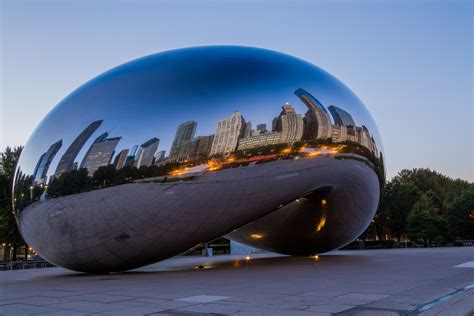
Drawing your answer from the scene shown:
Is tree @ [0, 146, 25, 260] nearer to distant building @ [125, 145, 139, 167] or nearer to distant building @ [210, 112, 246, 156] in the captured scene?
distant building @ [125, 145, 139, 167]

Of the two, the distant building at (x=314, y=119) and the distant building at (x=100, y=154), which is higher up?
the distant building at (x=314, y=119)

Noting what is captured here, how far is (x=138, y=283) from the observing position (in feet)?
33.4

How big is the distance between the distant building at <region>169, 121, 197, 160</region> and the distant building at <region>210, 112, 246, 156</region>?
1.90 feet

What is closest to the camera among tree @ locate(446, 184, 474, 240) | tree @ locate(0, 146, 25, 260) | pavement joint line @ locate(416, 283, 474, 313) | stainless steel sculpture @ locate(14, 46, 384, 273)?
pavement joint line @ locate(416, 283, 474, 313)

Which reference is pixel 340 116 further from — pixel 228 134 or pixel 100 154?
pixel 100 154

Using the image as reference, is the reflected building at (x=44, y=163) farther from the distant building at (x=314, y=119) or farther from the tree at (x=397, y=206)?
the tree at (x=397, y=206)

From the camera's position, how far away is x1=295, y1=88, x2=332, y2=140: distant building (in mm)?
11898

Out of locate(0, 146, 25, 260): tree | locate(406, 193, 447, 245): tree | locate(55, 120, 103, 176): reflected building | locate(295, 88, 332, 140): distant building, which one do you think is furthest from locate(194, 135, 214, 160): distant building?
locate(406, 193, 447, 245): tree

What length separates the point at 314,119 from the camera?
1202cm

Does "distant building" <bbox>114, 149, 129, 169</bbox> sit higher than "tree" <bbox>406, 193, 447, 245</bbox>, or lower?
higher

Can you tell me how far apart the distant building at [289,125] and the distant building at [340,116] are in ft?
3.95

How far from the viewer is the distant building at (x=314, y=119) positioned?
11898 mm

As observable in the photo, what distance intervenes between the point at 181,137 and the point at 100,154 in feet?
6.51

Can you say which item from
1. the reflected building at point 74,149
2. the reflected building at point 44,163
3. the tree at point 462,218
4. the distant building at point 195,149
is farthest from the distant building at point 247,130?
the tree at point 462,218
